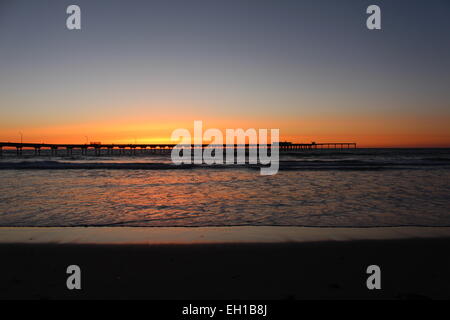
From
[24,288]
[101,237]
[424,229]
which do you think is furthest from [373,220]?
[24,288]

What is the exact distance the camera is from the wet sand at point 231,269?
3.42m

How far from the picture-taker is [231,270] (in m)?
4.02

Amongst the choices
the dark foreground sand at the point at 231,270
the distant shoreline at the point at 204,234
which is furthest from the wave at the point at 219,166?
the dark foreground sand at the point at 231,270

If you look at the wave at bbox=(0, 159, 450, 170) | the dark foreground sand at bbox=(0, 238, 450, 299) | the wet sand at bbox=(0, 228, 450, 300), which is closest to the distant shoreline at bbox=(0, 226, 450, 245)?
the wet sand at bbox=(0, 228, 450, 300)

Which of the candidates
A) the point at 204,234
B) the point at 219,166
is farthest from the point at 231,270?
the point at 219,166

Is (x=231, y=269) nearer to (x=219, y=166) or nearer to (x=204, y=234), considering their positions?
(x=204, y=234)

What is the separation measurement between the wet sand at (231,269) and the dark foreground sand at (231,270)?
0.01m

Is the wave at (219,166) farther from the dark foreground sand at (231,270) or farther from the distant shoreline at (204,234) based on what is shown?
the dark foreground sand at (231,270)

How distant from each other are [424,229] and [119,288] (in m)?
6.21

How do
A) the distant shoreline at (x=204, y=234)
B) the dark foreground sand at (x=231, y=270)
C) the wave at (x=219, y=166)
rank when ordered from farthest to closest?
1. the wave at (x=219, y=166)
2. the distant shoreline at (x=204, y=234)
3. the dark foreground sand at (x=231, y=270)

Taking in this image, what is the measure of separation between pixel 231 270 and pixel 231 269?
0.04 meters
